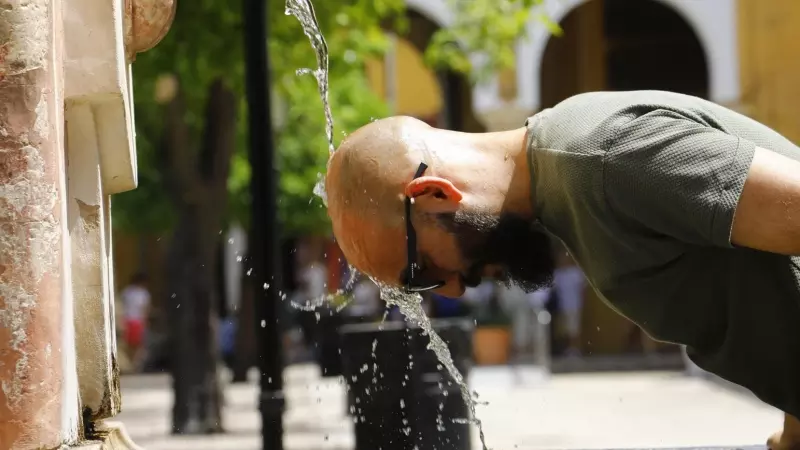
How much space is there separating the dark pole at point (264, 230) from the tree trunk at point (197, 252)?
5404 mm

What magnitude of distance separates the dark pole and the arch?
1214 cm

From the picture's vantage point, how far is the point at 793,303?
2.61 metres

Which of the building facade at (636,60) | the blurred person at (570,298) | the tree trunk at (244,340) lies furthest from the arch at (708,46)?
the tree trunk at (244,340)

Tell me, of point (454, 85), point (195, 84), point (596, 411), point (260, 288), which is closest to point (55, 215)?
point (260, 288)

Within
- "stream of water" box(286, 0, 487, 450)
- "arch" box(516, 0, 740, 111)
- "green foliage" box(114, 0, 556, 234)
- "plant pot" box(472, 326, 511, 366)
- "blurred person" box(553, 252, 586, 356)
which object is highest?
"arch" box(516, 0, 740, 111)

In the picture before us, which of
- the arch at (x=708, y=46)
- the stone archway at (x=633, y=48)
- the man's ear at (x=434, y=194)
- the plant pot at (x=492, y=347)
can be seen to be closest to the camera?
the man's ear at (x=434, y=194)

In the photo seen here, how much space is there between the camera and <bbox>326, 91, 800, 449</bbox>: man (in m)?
2.42

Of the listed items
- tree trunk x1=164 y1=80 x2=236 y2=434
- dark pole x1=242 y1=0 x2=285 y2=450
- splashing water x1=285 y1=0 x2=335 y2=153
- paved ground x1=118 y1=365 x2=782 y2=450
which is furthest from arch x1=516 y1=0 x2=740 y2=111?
splashing water x1=285 y1=0 x2=335 y2=153

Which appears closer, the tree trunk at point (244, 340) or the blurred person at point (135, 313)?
the tree trunk at point (244, 340)

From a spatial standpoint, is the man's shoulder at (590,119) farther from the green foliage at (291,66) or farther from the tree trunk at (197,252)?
the tree trunk at (197,252)

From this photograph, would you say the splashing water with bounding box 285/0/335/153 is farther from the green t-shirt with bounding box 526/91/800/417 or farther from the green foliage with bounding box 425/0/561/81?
the green foliage with bounding box 425/0/561/81

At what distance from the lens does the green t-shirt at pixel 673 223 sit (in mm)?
2314

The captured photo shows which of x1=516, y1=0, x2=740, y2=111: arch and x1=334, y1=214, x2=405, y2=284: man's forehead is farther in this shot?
x1=516, y1=0, x2=740, y2=111: arch

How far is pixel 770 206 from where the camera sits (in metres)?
2.27
